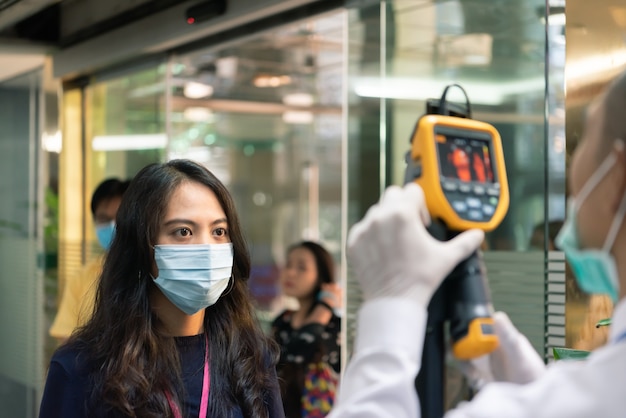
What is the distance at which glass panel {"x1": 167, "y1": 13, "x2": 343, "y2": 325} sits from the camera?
1207cm

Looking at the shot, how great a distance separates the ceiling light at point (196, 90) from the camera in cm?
1132

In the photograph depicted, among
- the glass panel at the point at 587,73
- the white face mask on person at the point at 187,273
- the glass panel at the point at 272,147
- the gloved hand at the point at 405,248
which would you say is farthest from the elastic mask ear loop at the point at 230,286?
the glass panel at the point at 272,147

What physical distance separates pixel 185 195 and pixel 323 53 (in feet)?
26.8

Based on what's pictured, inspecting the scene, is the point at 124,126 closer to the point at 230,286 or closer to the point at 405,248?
the point at 230,286

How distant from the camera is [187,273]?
266 centimetres

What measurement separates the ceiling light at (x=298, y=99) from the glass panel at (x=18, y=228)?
16.8ft

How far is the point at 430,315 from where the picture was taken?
1321 mm

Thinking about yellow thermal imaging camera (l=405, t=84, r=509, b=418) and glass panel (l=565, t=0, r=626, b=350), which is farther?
glass panel (l=565, t=0, r=626, b=350)

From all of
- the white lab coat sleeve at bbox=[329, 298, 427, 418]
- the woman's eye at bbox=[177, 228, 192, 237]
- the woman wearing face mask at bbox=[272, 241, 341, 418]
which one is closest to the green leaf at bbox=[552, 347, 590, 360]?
the woman's eye at bbox=[177, 228, 192, 237]

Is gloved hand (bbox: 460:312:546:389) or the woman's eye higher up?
the woman's eye

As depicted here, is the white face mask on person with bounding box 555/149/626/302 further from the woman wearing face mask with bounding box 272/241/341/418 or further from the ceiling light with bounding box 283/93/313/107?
the ceiling light with bounding box 283/93/313/107

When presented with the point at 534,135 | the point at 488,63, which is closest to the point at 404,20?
the point at 488,63

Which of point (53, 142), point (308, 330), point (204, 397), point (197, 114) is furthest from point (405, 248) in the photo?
point (197, 114)

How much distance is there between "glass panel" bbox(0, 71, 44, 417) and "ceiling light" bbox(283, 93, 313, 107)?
5122 millimetres
